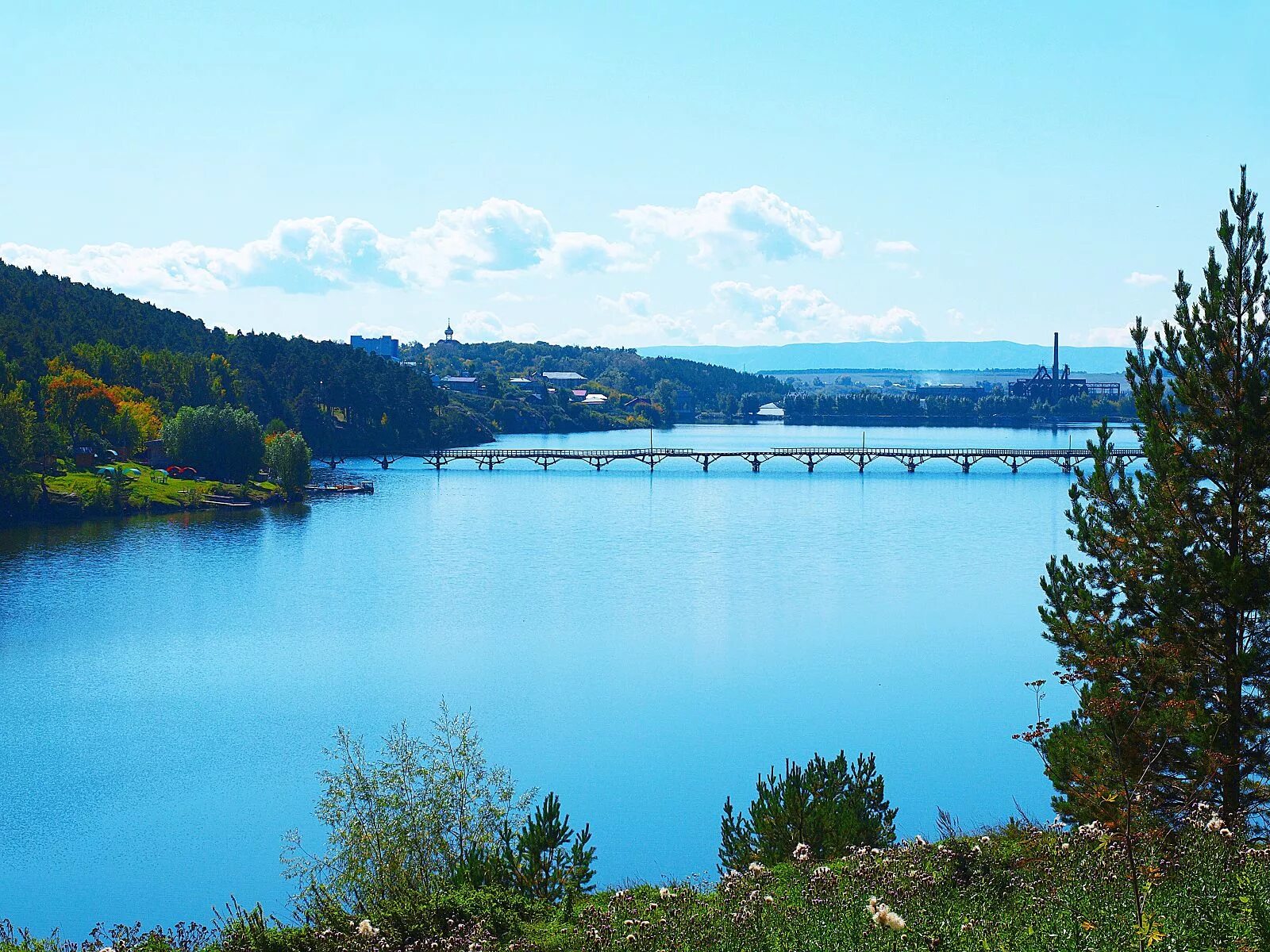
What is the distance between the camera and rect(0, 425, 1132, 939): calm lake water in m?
25.3

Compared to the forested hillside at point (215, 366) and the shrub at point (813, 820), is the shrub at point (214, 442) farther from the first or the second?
the shrub at point (813, 820)

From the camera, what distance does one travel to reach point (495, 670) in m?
38.8

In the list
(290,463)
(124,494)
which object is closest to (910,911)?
(124,494)

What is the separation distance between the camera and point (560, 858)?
15719mm

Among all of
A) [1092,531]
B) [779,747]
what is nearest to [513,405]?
[779,747]

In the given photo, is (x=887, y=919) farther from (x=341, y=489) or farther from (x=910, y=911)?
(x=341, y=489)

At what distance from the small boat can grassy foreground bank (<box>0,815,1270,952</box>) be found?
82499mm

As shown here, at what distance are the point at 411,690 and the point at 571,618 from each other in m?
11.9

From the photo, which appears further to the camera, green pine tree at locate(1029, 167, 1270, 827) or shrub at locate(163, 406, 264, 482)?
shrub at locate(163, 406, 264, 482)

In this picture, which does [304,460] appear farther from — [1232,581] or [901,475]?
[1232,581]

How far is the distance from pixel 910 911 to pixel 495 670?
3045 cm

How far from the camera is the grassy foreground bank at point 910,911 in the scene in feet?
26.7

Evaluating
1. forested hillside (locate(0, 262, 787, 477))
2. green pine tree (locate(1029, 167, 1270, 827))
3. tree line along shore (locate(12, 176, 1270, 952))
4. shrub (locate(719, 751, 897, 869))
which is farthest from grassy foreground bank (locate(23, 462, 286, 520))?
green pine tree (locate(1029, 167, 1270, 827))

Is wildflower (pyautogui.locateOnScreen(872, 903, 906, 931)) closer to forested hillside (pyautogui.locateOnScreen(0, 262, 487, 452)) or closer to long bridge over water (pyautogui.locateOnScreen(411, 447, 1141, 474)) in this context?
forested hillside (pyautogui.locateOnScreen(0, 262, 487, 452))
